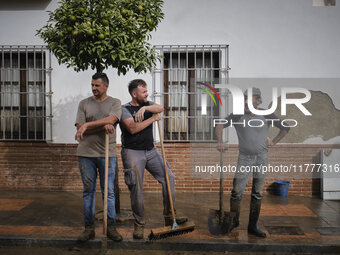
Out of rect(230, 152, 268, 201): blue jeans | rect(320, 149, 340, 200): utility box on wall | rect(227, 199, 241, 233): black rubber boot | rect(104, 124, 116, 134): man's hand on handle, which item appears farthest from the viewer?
rect(320, 149, 340, 200): utility box on wall

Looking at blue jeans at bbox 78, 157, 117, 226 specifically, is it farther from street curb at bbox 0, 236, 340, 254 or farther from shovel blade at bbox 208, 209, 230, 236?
shovel blade at bbox 208, 209, 230, 236

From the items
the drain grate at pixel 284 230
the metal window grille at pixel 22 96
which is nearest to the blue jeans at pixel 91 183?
the drain grate at pixel 284 230

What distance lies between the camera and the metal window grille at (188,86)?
26.2 ft

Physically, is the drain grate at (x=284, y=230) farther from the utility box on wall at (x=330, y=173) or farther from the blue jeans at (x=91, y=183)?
the utility box on wall at (x=330, y=173)

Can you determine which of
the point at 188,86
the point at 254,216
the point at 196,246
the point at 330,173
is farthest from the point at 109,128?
the point at 330,173

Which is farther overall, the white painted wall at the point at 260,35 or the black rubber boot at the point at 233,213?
the white painted wall at the point at 260,35

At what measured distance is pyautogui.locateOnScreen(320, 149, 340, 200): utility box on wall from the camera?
754 centimetres

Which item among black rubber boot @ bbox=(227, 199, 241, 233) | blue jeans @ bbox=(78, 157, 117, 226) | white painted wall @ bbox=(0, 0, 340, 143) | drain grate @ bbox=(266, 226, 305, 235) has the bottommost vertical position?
drain grate @ bbox=(266, 226, 305, 235)

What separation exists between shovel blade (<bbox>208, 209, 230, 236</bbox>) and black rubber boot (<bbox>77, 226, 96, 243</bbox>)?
→ 1638 mm

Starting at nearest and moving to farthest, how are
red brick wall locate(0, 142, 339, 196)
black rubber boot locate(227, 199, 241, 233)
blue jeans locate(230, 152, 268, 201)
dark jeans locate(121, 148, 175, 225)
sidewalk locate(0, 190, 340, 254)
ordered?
sidewalk locate(0, 190, 340, 254) < dark jeans locate(121, 148, 175, 225) < blue jeans locate(230, 152, 268, 201) < black rubber boot locate(227, 199, 241, 233) < red brick wall locate(0, 142, 339, 196)

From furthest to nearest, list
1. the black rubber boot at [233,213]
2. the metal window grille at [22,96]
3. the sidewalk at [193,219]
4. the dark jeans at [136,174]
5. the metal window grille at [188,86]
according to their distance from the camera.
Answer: the metal window grille at [22,96] → the metal window grille at [188,86] → the black rubber boot at [233,213] → the dark jeans at [136,174] → the sidewalk at [193,219]

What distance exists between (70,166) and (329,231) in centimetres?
521

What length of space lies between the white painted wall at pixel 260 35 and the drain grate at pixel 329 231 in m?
2.93

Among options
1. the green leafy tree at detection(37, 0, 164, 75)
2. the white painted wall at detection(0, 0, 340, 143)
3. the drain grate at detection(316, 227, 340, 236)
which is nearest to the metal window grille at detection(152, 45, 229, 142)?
the white painted wall at detection(0, 0, 340, 143)
